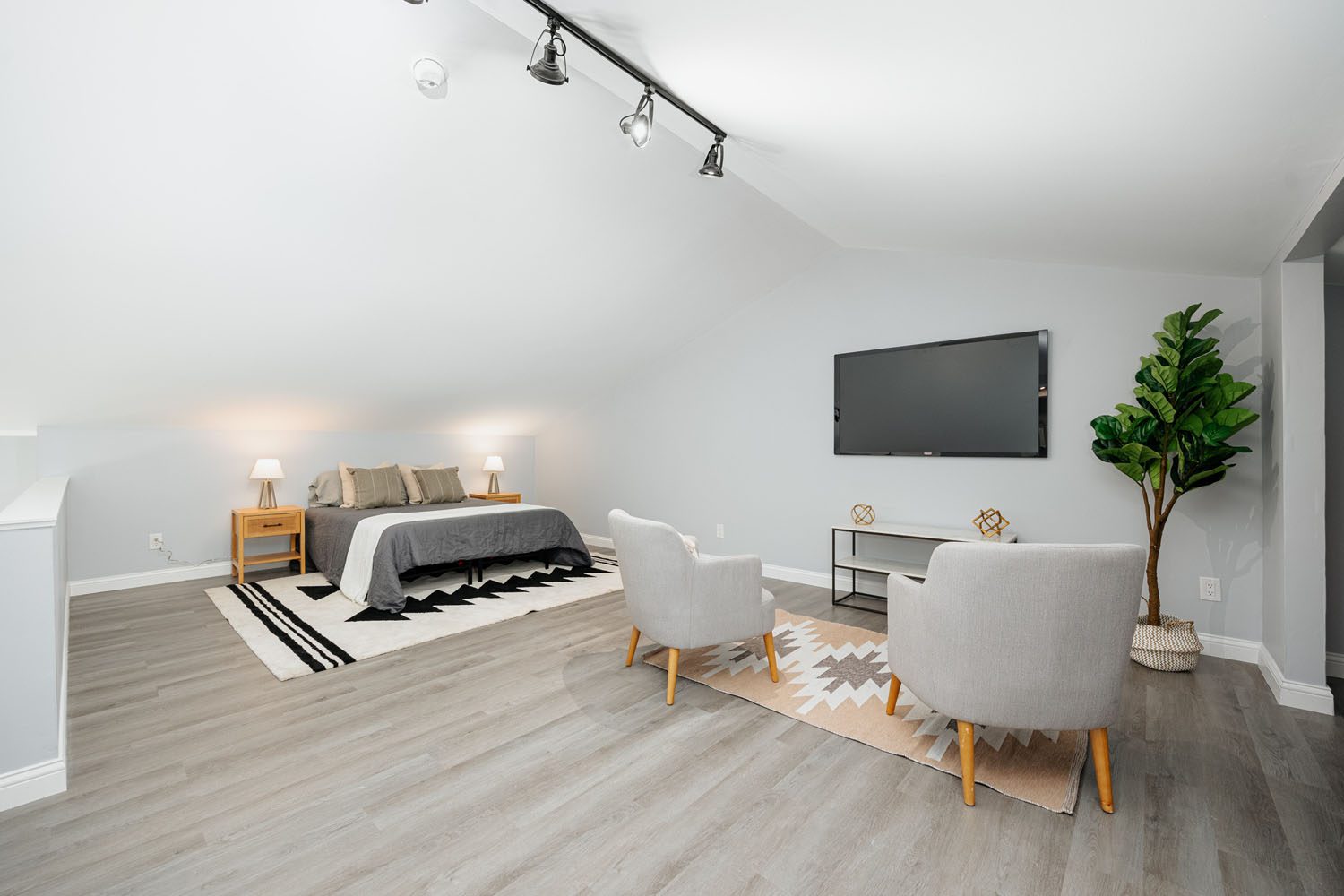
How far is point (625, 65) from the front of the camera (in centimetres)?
218

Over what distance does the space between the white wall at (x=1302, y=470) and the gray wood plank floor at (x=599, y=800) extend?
13.3 inches

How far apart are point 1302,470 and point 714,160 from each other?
9.64 feet

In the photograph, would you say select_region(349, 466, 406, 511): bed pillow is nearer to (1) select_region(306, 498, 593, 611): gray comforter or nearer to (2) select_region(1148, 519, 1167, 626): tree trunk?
(1) select_region(306, 498, 593, 611): gray comforter

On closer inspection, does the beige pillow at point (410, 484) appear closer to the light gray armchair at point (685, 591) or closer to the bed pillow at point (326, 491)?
the bed pillow at point (326, 491)

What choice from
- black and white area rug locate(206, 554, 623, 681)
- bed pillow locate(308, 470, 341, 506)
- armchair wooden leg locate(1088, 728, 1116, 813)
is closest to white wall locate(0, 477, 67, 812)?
black and white area rug locate(206, 554, 623, 681)

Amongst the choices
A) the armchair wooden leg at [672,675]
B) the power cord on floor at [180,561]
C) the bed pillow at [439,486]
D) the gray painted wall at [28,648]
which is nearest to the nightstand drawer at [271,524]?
the power cord on floor at [180,561]

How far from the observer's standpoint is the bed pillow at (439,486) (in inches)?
232

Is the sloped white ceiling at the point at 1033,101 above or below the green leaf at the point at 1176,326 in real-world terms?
above

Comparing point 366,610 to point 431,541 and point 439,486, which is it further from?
point 439,486

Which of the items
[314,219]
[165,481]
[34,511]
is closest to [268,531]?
[165,481]

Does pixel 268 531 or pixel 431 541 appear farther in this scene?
pixel 268 531

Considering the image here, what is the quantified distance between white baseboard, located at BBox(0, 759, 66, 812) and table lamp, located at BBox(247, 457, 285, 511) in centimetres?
354

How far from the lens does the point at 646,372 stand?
6137 millimetres

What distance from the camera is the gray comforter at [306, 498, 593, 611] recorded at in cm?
421
